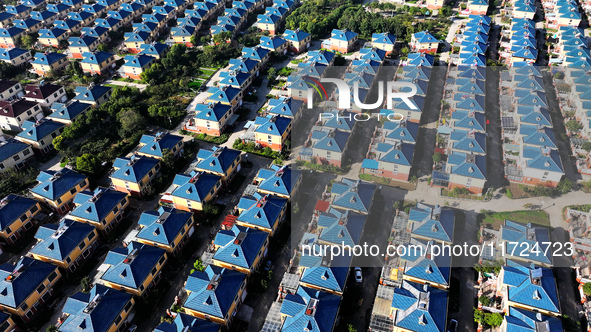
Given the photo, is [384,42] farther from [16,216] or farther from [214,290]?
[16,216]

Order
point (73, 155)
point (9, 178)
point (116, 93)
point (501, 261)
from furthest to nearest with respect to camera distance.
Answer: point (116, 93), point (73, 155), point (9, 178), point (501, 261)

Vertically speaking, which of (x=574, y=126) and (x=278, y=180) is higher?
(x=278, y=180)

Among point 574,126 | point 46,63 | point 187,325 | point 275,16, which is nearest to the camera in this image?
point 187,325

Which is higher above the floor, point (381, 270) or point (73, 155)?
point (73, 155)

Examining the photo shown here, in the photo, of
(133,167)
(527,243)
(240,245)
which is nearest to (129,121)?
(133,167)

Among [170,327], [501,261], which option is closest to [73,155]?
[170,327]

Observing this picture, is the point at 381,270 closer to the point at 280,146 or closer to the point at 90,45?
the point at 280,146

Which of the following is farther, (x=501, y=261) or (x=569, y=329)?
(x=501, y=261)

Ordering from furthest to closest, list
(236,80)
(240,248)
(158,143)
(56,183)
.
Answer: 1. (236,80)
2. (158,143)
3. (56,183)
4. (240,248)
